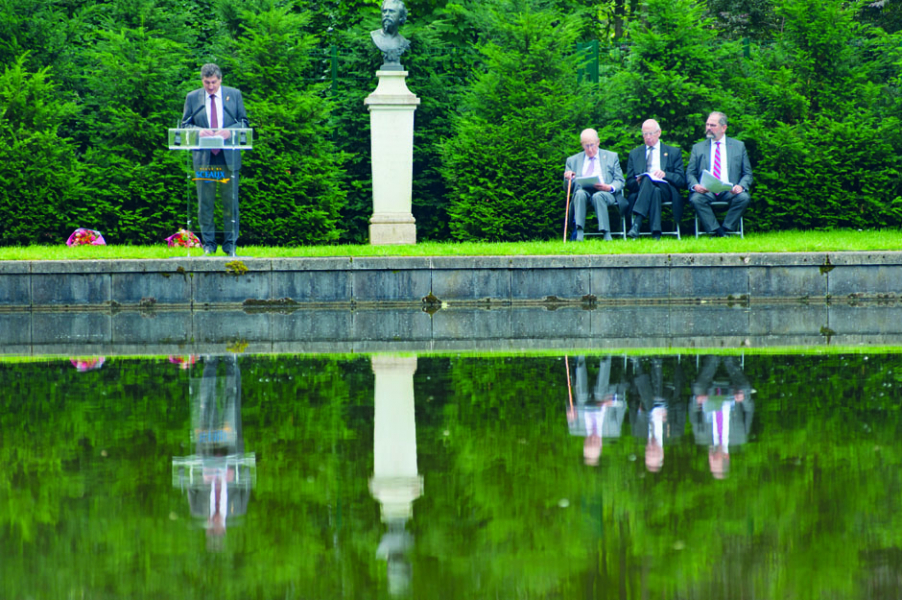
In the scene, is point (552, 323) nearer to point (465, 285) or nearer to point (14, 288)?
point (465, 285)

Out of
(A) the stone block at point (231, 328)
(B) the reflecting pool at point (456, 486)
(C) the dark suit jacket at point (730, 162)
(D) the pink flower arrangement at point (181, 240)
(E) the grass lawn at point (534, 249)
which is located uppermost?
(C) the dark suit jacket at point (730, 162)

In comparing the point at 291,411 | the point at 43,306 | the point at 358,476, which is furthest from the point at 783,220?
the point at 358,476

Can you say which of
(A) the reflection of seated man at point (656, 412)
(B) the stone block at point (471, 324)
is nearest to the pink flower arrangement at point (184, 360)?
(B) the stone block at point (471, 324)

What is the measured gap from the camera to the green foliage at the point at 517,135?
16125 mm

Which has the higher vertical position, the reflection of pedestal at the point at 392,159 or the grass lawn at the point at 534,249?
the reflection of pedestal at the point at 392,159

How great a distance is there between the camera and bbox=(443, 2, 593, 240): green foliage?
16.1 metres

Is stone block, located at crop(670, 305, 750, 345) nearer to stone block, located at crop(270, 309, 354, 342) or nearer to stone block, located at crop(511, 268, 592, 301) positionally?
stone block, located at crop(511, 268, 592, 301)

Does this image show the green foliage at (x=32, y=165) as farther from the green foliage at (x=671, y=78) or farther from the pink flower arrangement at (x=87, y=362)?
the pink flower arrangement at (x=87, y=362)

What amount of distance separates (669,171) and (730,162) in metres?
0.73

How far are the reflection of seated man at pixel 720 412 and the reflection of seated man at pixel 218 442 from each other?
63.1 inches

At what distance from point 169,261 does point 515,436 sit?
7.27 m

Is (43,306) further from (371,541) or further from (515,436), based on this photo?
(371,541)

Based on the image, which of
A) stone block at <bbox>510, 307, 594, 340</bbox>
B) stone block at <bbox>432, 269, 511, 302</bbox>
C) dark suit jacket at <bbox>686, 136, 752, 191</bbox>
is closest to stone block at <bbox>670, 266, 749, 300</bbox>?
stone block at <bbox>510, 307, 594, 340</bbox>

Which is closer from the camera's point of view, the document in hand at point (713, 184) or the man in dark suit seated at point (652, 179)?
the document in hand at point (713, 184)
